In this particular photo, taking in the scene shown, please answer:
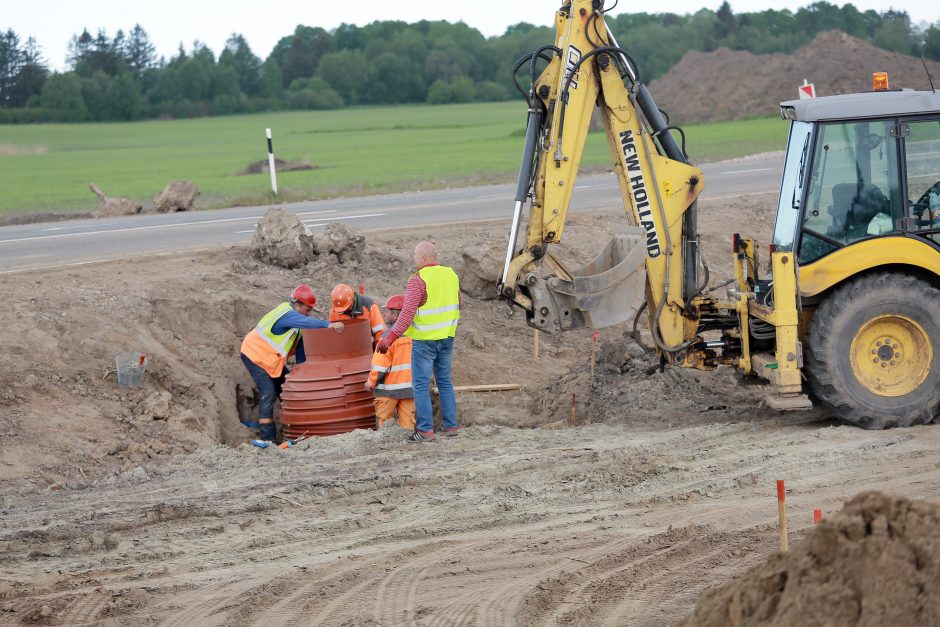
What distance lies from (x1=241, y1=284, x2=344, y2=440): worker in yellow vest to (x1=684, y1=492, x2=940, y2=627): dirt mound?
690 cm

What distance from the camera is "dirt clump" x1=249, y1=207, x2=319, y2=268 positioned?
14.2 metres

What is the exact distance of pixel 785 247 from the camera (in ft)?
30.5

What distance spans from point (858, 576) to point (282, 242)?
10460 millimetres

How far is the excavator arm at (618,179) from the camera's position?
9484 mm

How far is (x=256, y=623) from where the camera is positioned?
6117 mm

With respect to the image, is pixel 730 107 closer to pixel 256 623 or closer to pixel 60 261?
pixel 60 261

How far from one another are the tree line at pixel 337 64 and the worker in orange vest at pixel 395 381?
57.0 metres

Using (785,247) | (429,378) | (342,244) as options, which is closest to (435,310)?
(429,378)

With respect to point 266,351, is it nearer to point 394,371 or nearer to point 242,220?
point 394,371

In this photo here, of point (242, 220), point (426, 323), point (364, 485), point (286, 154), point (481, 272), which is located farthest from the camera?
point (286, 154)

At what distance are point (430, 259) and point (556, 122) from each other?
175cm

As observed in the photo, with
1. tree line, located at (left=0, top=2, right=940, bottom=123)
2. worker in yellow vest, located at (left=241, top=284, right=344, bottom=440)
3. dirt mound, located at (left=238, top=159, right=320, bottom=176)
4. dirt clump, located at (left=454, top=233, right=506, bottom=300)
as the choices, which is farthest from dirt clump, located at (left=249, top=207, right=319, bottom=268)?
tree line, located at (left=0, top=2, right=940, bottom=123)

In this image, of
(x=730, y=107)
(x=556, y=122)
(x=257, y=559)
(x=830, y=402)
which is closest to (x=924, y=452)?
(x=830, y=402)

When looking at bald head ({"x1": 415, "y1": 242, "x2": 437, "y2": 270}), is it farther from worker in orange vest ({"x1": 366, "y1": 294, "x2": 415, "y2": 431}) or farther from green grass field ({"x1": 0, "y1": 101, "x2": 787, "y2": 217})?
green grass field ({"x1": 0, "y1": 101, "x2": 787, "y2": 217})
